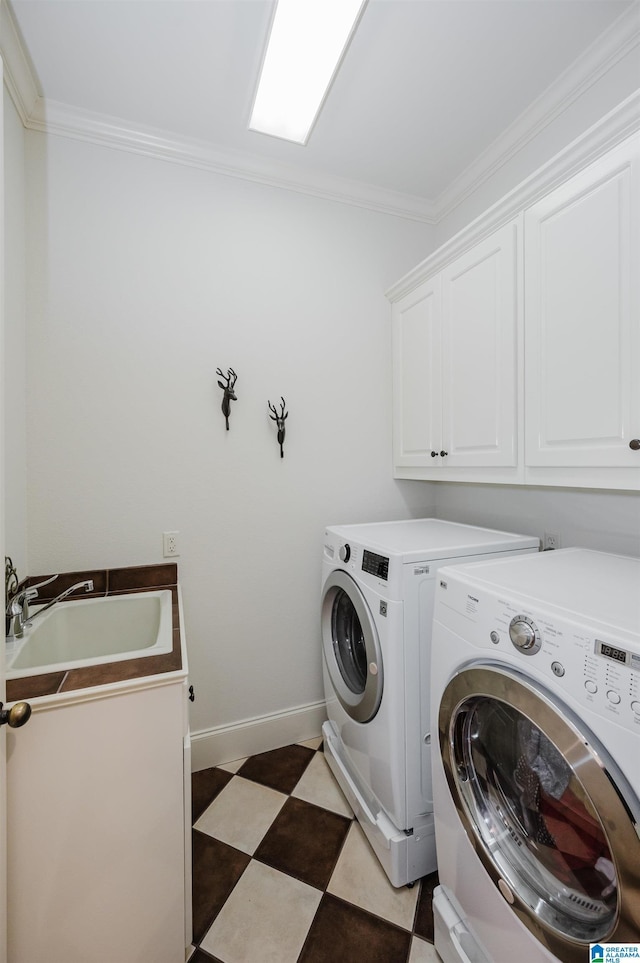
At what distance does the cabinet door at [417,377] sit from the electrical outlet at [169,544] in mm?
1181

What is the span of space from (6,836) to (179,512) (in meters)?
1.11

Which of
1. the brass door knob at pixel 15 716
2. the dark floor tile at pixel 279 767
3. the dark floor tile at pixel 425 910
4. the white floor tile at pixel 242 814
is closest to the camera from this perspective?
the brass door knob at pixel 15 716

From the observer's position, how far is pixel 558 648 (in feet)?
2.48

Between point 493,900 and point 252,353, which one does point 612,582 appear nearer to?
point 493,900

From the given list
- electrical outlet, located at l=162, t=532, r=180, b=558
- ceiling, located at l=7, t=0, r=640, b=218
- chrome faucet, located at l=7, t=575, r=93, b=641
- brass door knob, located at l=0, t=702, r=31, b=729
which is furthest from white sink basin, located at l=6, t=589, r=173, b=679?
ceiling, located at l=7, t=0, r=640, b=218

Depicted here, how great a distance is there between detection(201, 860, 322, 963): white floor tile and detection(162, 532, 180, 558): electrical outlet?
1.15m

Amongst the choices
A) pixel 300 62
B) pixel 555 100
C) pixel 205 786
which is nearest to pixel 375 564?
pixel 205 786

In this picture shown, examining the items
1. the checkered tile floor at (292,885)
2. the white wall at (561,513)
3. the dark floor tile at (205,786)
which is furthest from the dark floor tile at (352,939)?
the white wall at (561,513)

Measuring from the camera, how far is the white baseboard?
6.05 feet

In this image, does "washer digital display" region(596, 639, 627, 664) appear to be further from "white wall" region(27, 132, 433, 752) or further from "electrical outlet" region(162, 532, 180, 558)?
"electrical outlet" region(162, 532, 180, 558)

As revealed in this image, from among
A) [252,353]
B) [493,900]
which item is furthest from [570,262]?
[493,900]

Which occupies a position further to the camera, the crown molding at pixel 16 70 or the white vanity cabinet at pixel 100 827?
the crown molding at pixel 16 70

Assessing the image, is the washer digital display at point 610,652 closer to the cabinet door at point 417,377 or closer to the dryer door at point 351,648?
the dryer door at point 351,648
